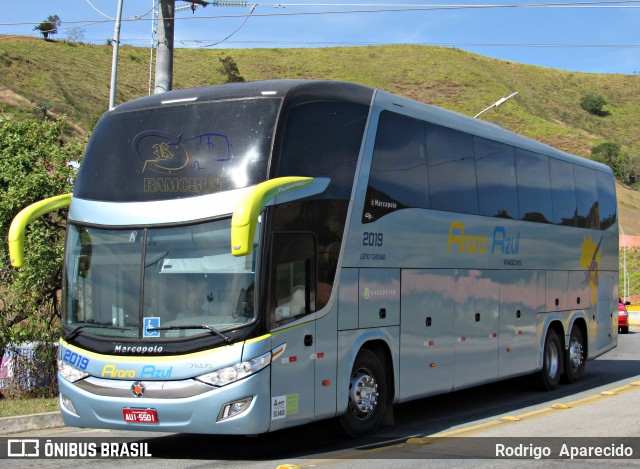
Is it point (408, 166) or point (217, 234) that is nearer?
point (217, 234)

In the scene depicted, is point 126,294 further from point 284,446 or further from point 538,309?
point 538,309

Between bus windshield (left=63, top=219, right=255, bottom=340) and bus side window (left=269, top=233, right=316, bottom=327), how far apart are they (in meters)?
0.30

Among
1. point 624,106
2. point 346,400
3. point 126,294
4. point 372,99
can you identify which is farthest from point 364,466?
point 624,106

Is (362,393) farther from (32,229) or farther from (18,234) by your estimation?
(32,229)

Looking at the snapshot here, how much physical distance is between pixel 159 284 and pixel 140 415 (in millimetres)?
1355

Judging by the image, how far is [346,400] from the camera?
1024cm

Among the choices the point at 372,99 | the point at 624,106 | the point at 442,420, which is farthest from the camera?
the point at 624,106

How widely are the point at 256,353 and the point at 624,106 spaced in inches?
5475

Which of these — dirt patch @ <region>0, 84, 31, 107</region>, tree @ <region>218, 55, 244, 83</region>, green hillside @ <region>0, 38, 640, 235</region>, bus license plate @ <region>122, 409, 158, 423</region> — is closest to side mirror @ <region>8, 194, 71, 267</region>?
bus license plate @ <region>122, 409, 158, 423</region>

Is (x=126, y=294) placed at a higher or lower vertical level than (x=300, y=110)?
lower

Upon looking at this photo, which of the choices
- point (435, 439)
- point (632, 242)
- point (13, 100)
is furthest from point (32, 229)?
point (632, 242)

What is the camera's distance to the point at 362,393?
10.6m

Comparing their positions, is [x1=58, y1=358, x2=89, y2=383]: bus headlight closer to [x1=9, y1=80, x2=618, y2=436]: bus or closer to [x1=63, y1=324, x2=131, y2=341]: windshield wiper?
[x1=9, y1=80, x2=618, y2=436]: bus

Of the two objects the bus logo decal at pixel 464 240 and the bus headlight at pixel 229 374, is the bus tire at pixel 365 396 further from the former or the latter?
the bus logo decal at pixel 464 240
